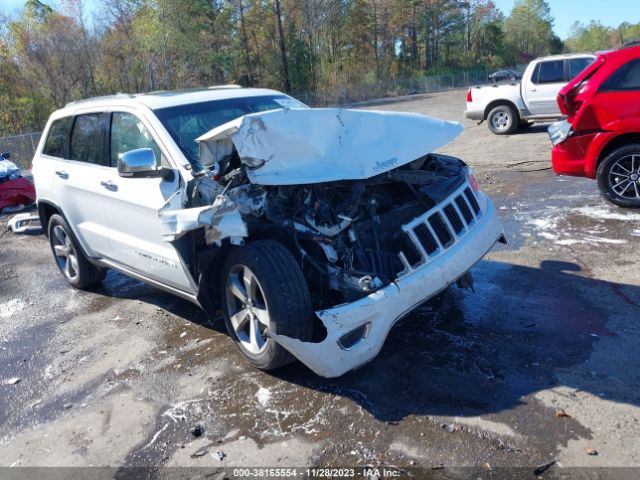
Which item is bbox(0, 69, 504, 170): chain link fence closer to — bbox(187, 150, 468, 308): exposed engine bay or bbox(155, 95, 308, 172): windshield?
bbox(155, 95, 308, 172): windshield

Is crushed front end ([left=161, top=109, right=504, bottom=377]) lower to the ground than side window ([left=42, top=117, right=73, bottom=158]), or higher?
lower

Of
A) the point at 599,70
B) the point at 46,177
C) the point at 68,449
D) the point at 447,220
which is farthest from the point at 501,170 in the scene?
the point at 68,449

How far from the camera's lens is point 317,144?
12.7 feet

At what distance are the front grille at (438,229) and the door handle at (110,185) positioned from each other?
2.50m

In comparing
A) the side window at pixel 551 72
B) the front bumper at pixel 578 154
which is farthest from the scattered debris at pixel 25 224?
the side window at pixel 551 72

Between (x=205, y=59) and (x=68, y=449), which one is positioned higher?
(x=205, y=59)

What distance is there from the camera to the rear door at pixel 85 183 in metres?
5.18

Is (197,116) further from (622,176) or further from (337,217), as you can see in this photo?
(622,176)

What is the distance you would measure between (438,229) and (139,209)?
2.32 metres

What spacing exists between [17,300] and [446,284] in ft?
16.0

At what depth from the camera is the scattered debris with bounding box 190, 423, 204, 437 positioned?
135 inches

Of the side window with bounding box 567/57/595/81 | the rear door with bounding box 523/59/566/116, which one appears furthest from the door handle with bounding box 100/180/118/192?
the side window with bounding box 567/57/595/81

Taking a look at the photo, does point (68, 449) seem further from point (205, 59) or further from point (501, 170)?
point (205, 59)

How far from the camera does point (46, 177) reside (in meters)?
6.03
